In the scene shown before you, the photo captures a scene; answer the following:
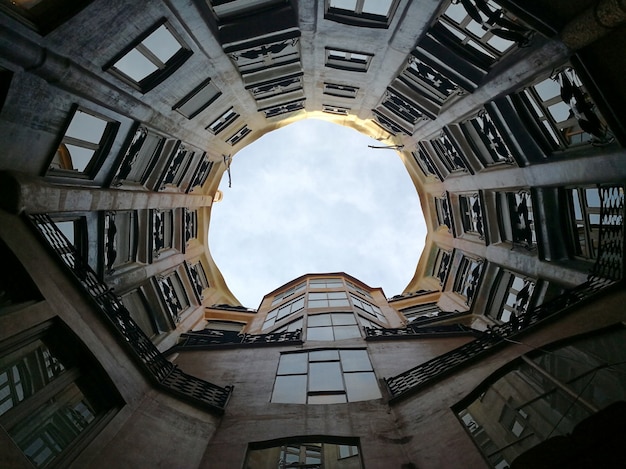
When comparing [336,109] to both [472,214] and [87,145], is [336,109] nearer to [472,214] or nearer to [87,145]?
[472,214]

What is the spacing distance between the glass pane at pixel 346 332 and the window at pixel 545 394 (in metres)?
7.74

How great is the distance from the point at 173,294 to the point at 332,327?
28.3ft

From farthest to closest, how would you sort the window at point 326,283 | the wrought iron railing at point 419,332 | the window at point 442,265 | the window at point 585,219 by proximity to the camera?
the window at point 326,283, the window at point 442,265, the wrought iron railing at point 419,332, the window at point 585,219

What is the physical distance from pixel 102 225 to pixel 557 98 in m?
15.0

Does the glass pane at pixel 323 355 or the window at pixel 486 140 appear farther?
the glass pane at pixel 323 355

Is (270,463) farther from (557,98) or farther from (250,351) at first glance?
(557,98)

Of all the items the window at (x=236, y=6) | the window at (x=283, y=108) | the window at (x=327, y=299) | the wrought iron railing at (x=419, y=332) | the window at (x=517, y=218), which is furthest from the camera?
the window at (x=327, y=299)

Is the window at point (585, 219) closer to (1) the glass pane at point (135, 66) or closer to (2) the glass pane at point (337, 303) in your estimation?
(2) the glass pane at point (337, 303)

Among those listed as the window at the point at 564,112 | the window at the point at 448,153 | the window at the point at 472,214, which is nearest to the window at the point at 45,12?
the window at the point at 564,112

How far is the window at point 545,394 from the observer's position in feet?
18.5

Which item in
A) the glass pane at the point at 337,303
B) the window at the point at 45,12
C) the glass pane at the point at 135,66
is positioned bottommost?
the glass pane at the point at 337,303

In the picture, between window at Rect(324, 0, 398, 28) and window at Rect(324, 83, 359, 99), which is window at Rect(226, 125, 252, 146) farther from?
window at Rect(324, 0, 398, 28)

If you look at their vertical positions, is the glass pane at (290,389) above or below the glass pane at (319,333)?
below

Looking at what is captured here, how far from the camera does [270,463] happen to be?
355 inches
